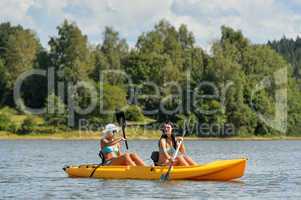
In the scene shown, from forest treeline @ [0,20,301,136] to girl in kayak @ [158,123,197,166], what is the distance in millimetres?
55755

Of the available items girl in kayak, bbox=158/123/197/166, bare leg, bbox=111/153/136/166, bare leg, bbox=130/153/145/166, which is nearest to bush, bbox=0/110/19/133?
bare leg, bbox=111/153/136/166

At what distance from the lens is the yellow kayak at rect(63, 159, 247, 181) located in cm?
2612

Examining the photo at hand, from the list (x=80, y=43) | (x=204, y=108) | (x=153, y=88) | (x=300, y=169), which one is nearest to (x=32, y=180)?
(x=300, y=169)

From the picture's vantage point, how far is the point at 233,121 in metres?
85.4

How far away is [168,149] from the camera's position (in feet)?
87.2

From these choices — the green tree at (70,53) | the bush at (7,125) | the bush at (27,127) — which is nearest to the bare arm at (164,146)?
the bush at (27,127)

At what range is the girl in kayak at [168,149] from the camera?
2625cm

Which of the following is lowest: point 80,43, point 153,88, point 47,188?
point 47,188

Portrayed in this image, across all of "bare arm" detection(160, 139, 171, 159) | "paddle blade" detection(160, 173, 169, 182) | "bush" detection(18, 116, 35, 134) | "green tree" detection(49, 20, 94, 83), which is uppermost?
"green tree" detection(49, 20, 94, 83)

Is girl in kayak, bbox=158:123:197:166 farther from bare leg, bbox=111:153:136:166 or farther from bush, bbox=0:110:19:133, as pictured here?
bush, bbox=0:110:19:133

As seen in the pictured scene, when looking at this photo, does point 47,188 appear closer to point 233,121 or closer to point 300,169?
point 300,169

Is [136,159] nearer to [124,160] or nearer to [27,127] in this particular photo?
[124,160]

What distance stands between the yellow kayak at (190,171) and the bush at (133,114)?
57.8 meters

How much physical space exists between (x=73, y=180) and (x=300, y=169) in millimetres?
11074
